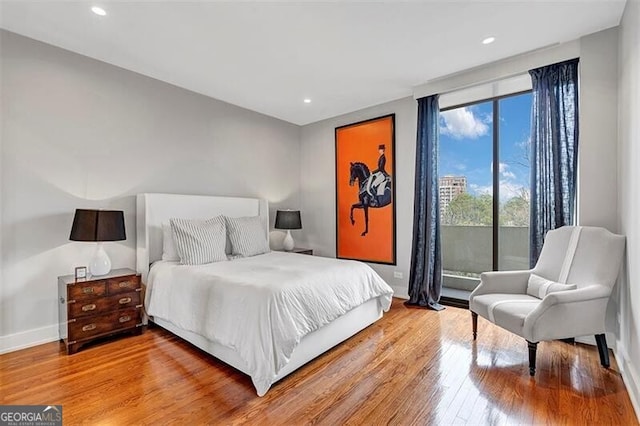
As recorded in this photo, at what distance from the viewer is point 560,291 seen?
2.28 meters

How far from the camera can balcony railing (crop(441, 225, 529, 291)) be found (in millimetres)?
3564

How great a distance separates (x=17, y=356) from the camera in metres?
2.43

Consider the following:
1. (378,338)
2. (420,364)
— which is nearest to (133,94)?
(378,338)

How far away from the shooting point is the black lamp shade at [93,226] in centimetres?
258

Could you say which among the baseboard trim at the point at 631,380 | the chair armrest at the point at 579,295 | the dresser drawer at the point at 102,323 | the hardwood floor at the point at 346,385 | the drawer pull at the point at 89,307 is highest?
the chair armrest at the point at 579,295

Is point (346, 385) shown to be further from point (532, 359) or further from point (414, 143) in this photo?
point (414, 143)

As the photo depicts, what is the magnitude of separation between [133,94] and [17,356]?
269 centimetres

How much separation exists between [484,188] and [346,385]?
118 inches

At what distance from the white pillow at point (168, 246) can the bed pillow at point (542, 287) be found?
136 inches

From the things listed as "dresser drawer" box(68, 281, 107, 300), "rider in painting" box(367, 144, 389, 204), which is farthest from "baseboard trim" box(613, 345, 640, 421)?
"dresser drawer" box(68, 281, 107, 300)

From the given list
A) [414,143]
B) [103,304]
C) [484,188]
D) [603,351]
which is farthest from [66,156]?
[603,351]

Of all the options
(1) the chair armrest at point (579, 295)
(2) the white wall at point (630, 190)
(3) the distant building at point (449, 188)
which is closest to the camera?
(2) the white wall at point (630, 190)

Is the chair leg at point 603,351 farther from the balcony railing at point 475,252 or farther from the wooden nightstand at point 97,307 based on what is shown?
the wooden nightstand at point 97,307

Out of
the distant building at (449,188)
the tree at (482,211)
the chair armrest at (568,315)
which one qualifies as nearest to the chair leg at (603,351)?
the chair armrest at (568,315)
